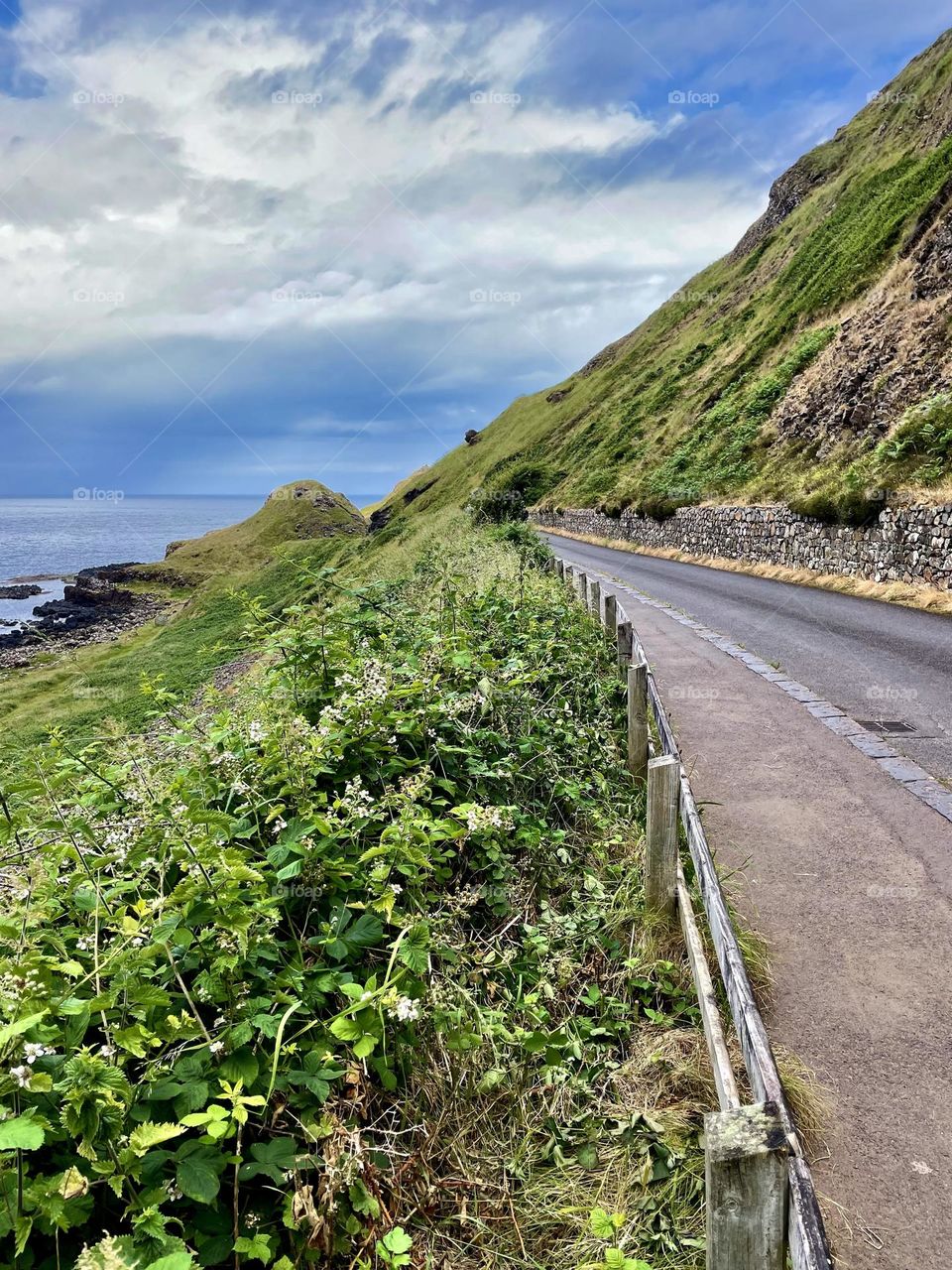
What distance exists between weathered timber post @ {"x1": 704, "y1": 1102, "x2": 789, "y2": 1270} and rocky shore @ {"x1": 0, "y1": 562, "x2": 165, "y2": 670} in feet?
174

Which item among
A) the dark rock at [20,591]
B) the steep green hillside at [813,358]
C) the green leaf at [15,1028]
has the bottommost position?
the dark rock at [20,591]

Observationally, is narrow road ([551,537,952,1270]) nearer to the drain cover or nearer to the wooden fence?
the drain cover

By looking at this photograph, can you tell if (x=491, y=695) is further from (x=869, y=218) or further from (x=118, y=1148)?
(x=869, y=218)

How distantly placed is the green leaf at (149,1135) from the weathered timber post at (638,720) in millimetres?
5015

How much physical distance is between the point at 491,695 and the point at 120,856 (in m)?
3.28

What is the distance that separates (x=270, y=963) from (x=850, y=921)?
12.3 feet

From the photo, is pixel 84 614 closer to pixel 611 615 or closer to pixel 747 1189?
pixel 611 615

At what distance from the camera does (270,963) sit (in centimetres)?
346

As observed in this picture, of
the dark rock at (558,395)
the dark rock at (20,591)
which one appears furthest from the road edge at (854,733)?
the dark rock at (20,591)

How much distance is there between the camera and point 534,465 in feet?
262

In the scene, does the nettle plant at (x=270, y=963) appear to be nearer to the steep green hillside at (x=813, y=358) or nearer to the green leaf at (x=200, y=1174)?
the green leaf at (x=200, y=1174)

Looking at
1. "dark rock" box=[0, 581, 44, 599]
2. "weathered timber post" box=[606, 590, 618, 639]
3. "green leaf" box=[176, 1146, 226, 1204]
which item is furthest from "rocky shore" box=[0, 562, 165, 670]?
"green leaf" box=[176, 1146, 226, 1204]

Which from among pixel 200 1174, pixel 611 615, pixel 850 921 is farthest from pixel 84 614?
pixel 200 1174

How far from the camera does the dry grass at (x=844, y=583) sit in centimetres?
1468
